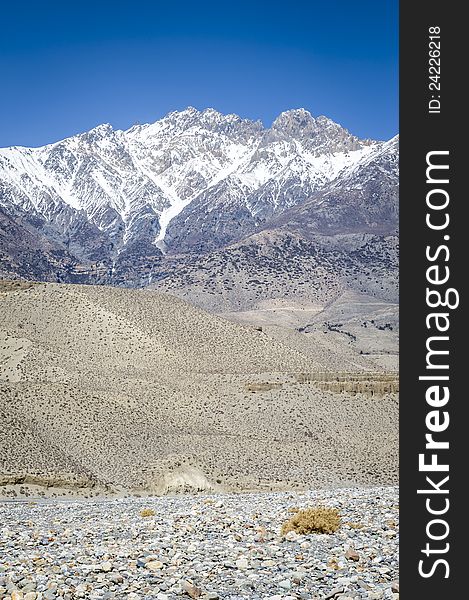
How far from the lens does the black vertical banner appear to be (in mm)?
6641

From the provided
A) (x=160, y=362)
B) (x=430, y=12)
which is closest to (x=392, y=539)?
(x=430, y=12)

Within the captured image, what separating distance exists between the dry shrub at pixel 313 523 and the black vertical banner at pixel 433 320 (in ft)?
20.7

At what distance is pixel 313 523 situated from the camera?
13.0m

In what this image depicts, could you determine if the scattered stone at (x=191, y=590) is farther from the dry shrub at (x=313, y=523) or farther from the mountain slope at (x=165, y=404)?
the mountain slope at (x=165, y=404)

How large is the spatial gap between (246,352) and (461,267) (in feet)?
160

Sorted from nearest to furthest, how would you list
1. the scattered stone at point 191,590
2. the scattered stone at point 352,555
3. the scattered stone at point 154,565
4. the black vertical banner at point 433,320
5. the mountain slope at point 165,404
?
the black vertical banner at point 433,320
the scattered stone at point 191,590
the scattered stone at point 352,555
the scattered stone at point 154,565
the mountain slope at point 165,404

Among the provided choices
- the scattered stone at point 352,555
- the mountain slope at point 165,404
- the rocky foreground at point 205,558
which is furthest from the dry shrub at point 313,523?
the mountain slope at point 165,404

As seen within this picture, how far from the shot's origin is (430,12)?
7.58 meters

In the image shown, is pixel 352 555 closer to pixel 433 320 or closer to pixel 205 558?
pixel 205 558

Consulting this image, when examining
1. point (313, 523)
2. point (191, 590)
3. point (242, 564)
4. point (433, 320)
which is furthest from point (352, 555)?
point (433, 320)

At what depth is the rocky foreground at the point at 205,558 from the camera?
32.3 ft

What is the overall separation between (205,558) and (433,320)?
6.28 meters

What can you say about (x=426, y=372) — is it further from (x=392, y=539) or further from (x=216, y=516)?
(x=216, y=516)

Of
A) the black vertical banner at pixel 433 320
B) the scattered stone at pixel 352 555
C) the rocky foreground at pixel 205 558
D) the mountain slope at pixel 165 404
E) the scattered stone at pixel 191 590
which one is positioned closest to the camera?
the black vertical banner at pixel 433 320
